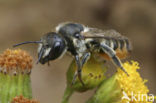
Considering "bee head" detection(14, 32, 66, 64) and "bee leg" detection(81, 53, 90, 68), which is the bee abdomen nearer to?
"bee leg" detection(81, 53, 90, 68)

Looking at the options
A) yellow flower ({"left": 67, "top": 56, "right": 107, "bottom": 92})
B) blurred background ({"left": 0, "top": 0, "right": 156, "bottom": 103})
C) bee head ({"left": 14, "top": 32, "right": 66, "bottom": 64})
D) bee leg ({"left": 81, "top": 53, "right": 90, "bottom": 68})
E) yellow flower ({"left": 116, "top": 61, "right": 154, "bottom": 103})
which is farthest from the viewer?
blurred background ({"left": 0, "top": 0, "right": 156, "bottom": 103})

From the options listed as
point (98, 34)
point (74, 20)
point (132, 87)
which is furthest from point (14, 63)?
point (74, 20)

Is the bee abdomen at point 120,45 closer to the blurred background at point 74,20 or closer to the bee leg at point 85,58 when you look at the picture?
the bee leg at point 85,58

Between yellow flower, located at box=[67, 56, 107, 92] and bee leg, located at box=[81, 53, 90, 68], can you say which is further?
yellow flower, located at box=[67, 56, 107, 92]

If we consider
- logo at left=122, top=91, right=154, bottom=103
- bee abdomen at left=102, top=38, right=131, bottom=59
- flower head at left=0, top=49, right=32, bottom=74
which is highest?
bee abdomen at left=102, top=38, right=131, bottom=59

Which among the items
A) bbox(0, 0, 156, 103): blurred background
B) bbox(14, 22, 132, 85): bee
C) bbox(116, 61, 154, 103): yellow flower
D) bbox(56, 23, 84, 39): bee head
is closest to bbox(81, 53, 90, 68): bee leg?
bbox(14, 22, 132, 85): bee

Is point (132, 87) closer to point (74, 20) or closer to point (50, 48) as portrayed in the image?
point (50, 48)

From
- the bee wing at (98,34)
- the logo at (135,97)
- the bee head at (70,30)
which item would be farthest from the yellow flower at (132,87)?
the bee head at (70,30)

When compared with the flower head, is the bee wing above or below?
above

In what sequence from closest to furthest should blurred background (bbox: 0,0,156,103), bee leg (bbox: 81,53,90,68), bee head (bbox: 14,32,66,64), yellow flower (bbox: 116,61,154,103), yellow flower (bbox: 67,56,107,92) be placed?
bee head (bbox: 14,32,66,64) → bee leg (bbox: 81,53,90,68) → yellow flower (bbox: 116,61,154,103) → yellow flower (bbox: 67,56,107,92) → blurred background (bbox: 0,0,156,103)
